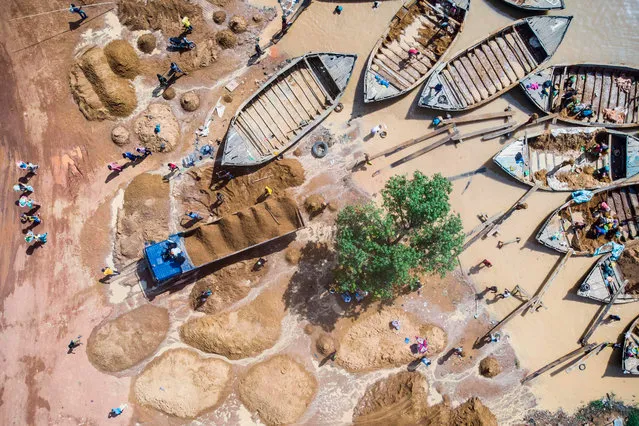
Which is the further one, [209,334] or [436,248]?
[209,334]

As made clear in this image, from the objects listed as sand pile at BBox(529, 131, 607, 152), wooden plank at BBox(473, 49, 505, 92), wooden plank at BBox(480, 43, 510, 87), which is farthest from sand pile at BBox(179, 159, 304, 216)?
sand pile at BBox(529, 131, 607, 152)

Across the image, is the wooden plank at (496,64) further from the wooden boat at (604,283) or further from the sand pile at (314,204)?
the sand pile at (314,204)

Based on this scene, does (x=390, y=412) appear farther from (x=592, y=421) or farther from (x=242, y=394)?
(x=592, y=421)

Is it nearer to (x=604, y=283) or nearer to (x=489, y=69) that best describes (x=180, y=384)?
(x=604, y=283)

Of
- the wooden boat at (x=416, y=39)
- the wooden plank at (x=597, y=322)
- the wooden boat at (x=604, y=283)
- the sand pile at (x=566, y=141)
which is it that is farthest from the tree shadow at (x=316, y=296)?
the sand pile at (x=566, y=141)

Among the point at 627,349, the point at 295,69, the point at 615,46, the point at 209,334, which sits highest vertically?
the point at 295,69

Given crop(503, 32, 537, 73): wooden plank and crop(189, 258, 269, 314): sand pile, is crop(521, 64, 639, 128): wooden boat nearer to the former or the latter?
crop(503, 32, 537, 73): wooden plank

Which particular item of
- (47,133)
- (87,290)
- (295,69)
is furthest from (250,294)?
(47,133)
